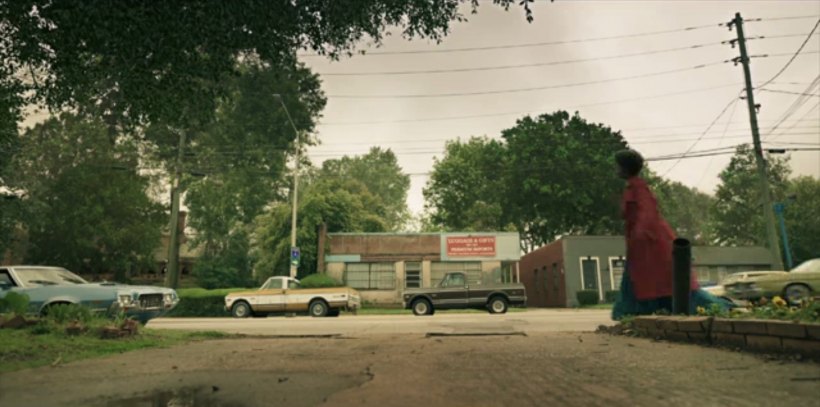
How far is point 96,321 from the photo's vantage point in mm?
8922

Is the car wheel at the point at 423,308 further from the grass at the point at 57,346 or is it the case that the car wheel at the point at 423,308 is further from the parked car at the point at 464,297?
the grass at the point at 57,346

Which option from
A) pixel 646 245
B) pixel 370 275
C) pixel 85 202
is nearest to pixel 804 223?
pixel 370 275

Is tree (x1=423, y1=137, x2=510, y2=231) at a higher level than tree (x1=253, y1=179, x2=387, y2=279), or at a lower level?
higher

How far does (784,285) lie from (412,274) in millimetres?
20074

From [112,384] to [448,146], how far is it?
46.7 metres

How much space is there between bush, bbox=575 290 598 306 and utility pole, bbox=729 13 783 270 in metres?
8.68

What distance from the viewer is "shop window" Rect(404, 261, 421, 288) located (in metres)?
32.1

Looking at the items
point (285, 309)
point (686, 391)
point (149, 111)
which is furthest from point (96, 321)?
point (285, 309)

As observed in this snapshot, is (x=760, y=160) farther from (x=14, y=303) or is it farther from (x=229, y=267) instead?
(x=229, y=267)

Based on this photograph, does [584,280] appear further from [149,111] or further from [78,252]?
[78,252]

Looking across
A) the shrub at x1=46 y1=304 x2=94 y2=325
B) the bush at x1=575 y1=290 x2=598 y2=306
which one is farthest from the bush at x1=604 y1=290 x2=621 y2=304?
the shrub at x1=46 y1=304 x2=94 y2=325

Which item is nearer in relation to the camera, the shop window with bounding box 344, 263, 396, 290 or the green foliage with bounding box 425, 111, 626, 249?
the shop window with bounding box 344, 263, 396, 290

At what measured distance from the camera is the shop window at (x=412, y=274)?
32.1m

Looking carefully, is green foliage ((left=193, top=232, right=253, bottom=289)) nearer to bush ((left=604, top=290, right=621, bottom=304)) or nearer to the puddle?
bush ((left=604, top=290, right=621, bottom=304))
